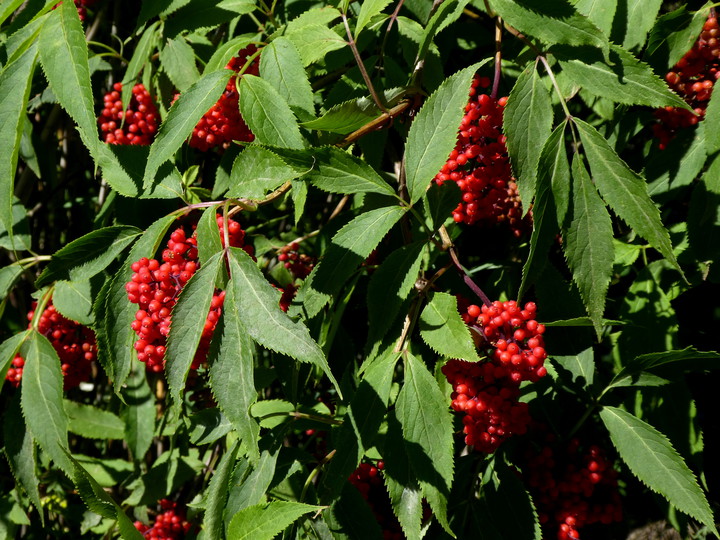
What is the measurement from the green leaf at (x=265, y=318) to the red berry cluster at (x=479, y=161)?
501 millimetres

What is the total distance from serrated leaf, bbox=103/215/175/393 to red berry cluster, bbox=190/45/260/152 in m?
0.41

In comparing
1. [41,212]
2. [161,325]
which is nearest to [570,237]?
[161,325]

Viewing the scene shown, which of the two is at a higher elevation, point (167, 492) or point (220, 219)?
point (220, 219)

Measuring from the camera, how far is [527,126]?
1357 mm

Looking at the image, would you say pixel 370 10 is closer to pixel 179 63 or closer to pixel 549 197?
pixel 549 197

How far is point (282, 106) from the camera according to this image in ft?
4.60

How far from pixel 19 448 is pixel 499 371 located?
5.14 feet

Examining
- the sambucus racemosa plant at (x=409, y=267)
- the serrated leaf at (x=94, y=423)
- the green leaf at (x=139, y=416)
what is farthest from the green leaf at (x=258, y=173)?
the serrated leaf at (x=94, y=423)

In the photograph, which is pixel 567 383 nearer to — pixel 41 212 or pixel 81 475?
pixel 81 475

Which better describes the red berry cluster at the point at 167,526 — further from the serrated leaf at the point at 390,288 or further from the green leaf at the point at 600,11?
the green leaf at the point at 600,11

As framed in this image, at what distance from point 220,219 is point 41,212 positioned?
6.24ft

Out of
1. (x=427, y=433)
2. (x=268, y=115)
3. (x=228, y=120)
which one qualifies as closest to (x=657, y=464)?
(x=427, y=433)

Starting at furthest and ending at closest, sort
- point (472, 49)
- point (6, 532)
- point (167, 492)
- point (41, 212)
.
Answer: point (41, 212)
point (6, 532)
point (167, 492)
point (472, 49)

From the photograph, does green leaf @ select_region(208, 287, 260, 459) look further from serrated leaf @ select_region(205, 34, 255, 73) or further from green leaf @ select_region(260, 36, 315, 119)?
serrated leaf @ select_region(205, 34, 255, 73)
